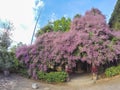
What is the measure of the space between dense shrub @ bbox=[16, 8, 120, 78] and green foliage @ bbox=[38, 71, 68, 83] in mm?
288

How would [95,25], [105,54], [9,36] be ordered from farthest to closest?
[9,36] < [95,25] < [105,54]

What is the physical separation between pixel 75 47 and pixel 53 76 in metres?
2.02

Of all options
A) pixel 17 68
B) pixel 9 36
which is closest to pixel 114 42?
pixel 17 68

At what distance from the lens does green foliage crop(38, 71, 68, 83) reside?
1452cm

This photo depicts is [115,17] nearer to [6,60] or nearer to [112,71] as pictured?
[112,71]

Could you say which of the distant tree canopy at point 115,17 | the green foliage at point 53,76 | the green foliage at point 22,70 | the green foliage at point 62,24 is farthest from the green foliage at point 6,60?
the distant tree canopy at point 115,17

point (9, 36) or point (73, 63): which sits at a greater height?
point (9, 36)

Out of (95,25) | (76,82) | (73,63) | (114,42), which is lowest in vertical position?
(76,82)

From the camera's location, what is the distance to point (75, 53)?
573 inches

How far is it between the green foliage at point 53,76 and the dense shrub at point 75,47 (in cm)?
29

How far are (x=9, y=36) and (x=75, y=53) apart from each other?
22.4 ft

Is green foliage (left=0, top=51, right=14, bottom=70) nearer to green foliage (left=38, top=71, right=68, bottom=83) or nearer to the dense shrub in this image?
the dense shrub

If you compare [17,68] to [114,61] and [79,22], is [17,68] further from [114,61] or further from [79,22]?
[114,61]

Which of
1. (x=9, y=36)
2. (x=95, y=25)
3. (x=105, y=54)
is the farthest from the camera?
(x=9, y=36)
